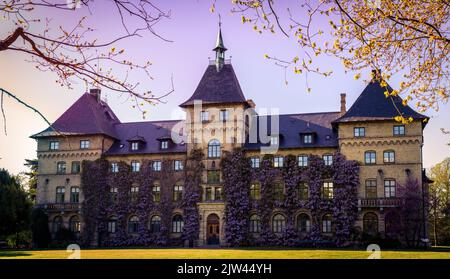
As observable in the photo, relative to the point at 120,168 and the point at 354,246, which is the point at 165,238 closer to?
the point at 120,168

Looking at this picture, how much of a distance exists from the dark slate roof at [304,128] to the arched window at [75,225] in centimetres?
1661

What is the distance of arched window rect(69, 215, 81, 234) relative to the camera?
47156mm

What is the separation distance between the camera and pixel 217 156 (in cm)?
4547

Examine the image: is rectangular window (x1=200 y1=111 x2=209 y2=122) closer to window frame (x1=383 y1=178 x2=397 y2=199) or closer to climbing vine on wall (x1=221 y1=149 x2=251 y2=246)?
climbing vine on wall (x1=221 y1=149 x2=251 y2=246)

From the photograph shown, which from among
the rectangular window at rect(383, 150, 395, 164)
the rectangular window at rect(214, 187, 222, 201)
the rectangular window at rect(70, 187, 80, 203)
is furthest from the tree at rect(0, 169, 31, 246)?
the rectangular window at rect(383, 150, 395, 164)

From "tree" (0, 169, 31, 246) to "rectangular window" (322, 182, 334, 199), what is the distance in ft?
80.0

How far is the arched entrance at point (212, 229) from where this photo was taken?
→ 43906 millimetres

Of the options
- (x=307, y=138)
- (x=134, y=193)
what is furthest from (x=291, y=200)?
(x=134, y=193)

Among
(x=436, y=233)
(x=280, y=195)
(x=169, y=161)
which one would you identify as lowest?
(x=436, y=233)

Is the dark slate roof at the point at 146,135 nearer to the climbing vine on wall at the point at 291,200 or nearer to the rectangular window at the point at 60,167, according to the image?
the rectangular window at the point at 60,167

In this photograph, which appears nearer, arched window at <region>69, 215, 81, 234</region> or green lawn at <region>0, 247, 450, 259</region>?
green lawn at <region>0, 247, 450, 259</region>

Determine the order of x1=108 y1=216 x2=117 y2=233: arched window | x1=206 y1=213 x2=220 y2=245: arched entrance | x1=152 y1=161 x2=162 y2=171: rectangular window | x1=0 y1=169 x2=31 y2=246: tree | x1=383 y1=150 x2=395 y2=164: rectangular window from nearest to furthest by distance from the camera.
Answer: x1=0 y1=169 x2=31 y2=246: tree < x1=383 y1=150 x2=395 y2=164: rectangular window < x1=206 y1=213 x2=220 y2=245: arched entrance < x1=108 y1=216 x2=117 y2=233: arched window < x1=152 y1=161 x2=162 y2=171: rectangular window
